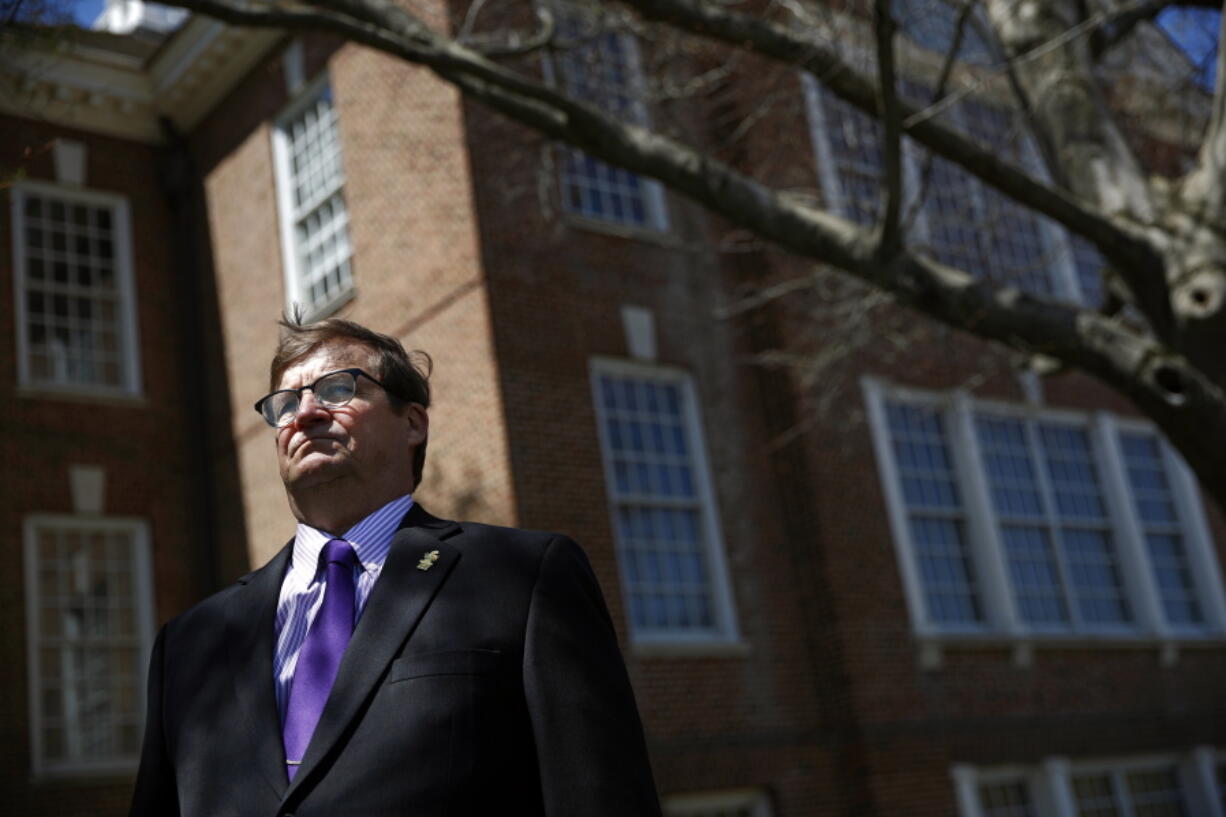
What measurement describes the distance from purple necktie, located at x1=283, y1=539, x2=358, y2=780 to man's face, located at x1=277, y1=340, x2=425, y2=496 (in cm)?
18

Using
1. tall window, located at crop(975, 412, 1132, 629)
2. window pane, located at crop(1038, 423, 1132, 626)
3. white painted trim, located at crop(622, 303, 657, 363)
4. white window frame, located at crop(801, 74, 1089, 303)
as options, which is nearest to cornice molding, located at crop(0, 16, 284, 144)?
white painted trim, located at crop(622, 303, 657, 363)

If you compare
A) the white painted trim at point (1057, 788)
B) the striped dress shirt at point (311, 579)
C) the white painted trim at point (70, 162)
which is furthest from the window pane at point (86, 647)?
the striped dress shirt at point (311, 579)

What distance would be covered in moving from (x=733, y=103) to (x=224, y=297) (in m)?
6.21

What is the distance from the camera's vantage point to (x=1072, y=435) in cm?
1697

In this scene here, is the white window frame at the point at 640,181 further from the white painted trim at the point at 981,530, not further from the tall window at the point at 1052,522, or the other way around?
the tall window at the point at 1052,522

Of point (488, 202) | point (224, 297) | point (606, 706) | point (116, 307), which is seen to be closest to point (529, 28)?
point (488, 202)

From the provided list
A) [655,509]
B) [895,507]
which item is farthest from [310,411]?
[895,507]

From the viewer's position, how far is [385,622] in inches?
106

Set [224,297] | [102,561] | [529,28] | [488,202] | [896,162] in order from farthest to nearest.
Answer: [224,297], [102,561], [529,28], [488,202], [896,162]

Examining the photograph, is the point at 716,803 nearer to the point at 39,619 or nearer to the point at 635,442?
the point at 635,442

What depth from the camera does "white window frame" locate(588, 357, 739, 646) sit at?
12.6m

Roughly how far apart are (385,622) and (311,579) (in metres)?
0.27

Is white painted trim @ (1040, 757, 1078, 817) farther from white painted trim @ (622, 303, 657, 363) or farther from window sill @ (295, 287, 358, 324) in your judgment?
window sill @ (295, 287, 358, 324)

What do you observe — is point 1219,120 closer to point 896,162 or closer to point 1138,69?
point 896,162
